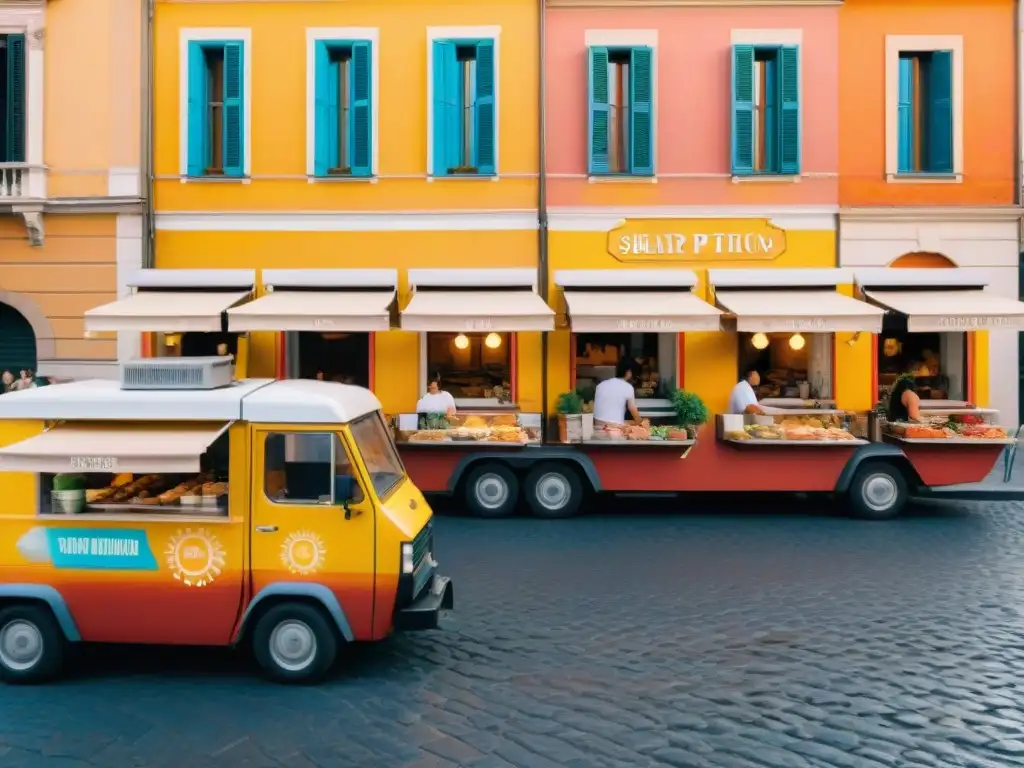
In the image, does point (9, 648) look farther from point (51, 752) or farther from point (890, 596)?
point (890, 596)

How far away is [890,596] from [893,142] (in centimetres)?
893

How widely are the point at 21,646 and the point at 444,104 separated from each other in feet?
34.3

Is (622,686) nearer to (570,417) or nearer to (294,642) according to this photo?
(294,642)

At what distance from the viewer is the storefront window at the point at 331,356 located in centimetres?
1404

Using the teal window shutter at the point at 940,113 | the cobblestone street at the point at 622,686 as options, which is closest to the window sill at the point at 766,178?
the teal window shutter at the point at 940,113

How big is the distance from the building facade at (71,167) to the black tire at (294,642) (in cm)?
967

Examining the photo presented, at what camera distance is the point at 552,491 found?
11.8 m

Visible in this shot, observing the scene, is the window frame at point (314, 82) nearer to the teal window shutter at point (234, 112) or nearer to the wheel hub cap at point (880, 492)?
the teal window shutter at point (234, 112)

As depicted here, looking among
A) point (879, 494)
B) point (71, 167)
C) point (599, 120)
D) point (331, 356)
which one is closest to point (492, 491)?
→ point (331, 356)

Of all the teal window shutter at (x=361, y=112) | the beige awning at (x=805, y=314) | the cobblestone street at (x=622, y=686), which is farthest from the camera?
the teal window shutter at (x=361, y=112)

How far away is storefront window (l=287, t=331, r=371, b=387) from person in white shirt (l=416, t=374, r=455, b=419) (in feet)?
5.81

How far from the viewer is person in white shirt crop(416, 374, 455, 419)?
12.4 m

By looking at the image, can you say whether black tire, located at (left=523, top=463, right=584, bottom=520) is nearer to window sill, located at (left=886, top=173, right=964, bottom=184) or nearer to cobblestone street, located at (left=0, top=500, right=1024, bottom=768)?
cobblestone street, located at (left=0, top=500, right=1024, bottom=768)

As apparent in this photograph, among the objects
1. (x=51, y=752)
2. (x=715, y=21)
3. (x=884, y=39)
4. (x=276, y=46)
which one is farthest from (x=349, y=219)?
(x=51, y=752)
